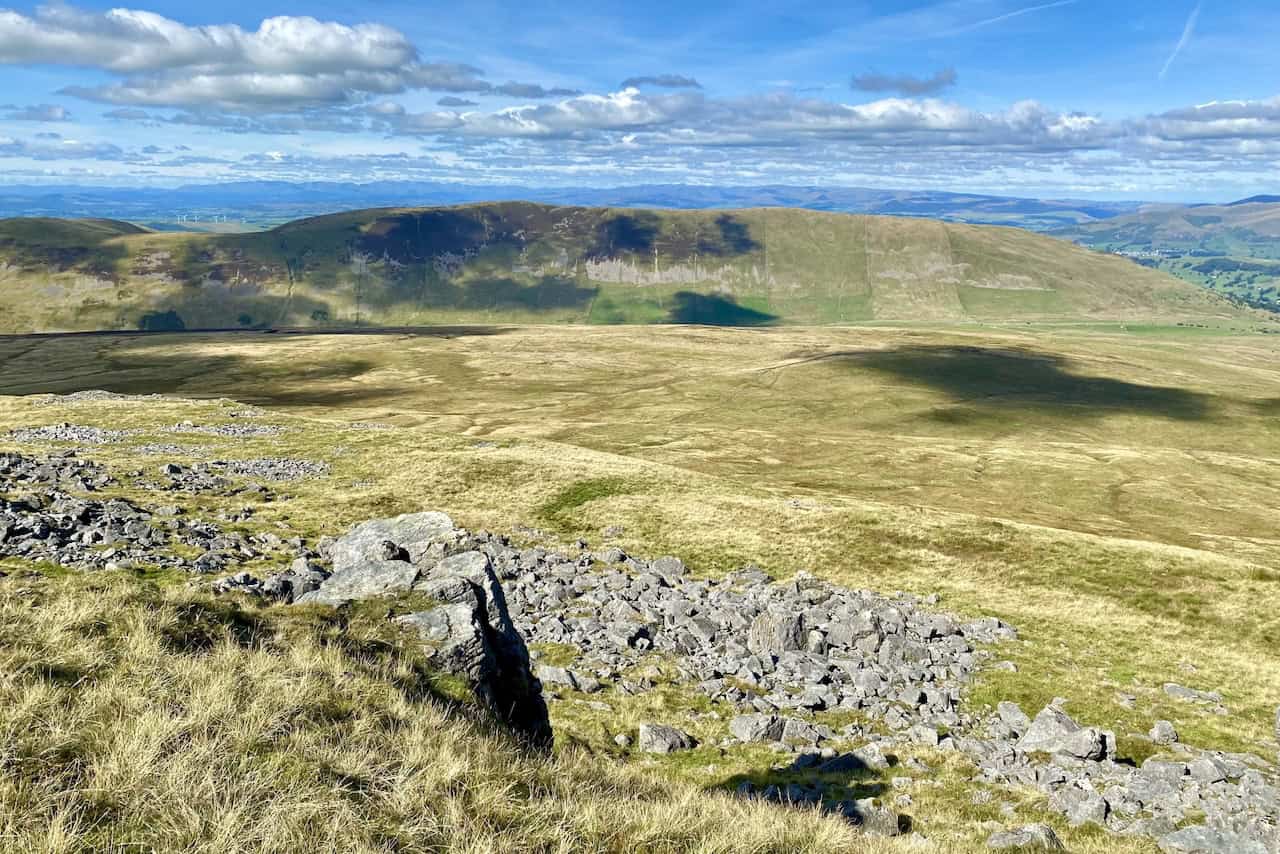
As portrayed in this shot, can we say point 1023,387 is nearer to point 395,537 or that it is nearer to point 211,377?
point 395,537

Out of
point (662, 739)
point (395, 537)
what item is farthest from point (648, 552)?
point (662, 739)

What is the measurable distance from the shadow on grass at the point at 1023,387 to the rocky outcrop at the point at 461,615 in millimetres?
127205

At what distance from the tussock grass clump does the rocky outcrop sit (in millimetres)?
1769

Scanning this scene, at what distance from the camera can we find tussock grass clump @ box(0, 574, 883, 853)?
928 centimetres

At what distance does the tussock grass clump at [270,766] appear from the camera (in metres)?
9.28

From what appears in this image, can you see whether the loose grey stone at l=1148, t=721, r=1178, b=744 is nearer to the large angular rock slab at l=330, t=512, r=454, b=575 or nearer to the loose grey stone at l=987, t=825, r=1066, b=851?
the loose grey stone at l=987, t=825, r=1066, b=851

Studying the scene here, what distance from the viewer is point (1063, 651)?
33.3 m

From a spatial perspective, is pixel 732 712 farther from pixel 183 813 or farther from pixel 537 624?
pixel 183 813

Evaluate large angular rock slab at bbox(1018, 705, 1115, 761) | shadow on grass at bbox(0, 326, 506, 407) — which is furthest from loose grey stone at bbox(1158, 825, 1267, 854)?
shadow on grass at bbox(0, 326, 506, 407)

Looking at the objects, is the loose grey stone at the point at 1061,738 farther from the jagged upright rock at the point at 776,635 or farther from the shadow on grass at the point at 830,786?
the jagged upright rock at the point at 776,635

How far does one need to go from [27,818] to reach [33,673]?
4.12 metres

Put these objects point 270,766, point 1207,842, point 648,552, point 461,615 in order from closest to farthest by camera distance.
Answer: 1. point 270,766
2. point 461,615
3. point 1207,842
4. point 648,552

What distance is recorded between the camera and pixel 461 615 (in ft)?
59.3

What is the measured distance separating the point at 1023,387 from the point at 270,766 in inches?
7243
